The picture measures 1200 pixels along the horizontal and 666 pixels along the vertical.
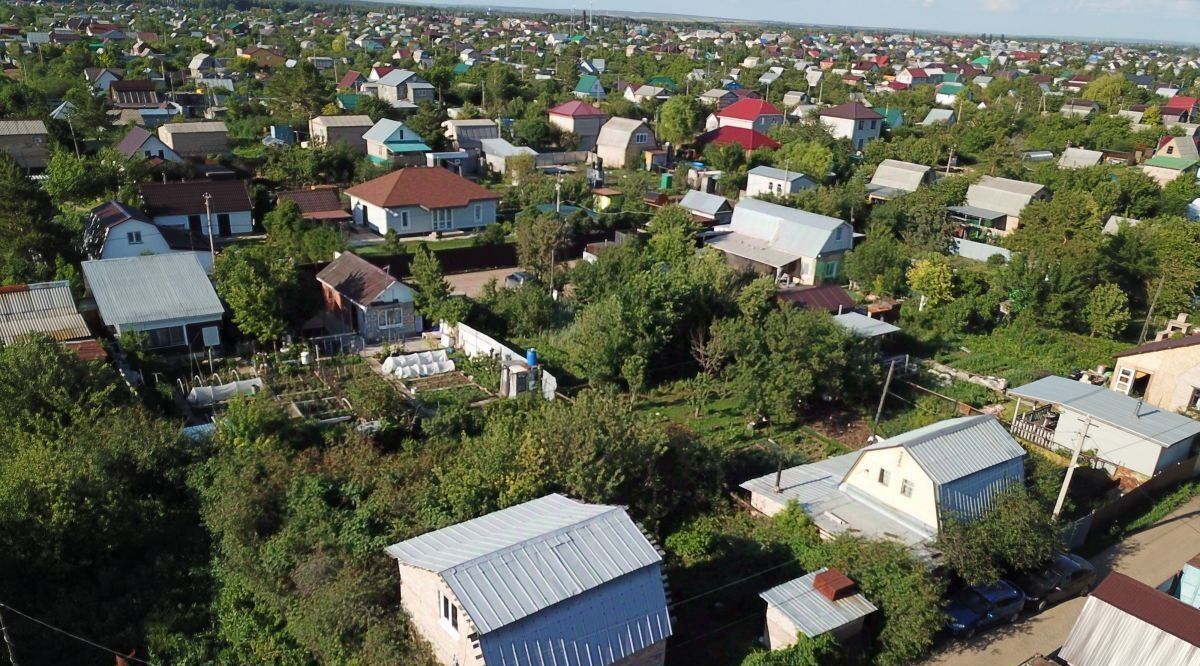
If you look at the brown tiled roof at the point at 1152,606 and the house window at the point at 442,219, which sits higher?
the brown tiled roof at the point at 1152,606

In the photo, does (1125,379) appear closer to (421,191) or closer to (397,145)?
(421,191)

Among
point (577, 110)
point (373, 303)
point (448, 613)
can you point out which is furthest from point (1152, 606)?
point (577, 110)

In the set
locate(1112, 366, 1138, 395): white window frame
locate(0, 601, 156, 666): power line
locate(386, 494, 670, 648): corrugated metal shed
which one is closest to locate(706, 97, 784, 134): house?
locate(1112, 366, 1138, 395): white window frame

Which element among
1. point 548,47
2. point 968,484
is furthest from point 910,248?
point 548,47

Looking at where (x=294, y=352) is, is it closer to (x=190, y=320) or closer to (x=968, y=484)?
(x=190, y=320)

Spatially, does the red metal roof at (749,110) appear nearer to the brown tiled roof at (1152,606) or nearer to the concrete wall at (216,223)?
the concrete wall at (216,223)

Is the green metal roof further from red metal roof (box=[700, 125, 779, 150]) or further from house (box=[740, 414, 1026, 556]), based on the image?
house (box=[740, 414, 1026, 556])

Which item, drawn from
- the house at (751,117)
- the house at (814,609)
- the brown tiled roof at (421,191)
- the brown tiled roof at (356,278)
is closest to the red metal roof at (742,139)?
the house at (751,117)

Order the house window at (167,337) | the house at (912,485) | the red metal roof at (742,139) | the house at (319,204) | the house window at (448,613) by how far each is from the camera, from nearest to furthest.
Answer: the house window at (448,613) < the house at (912,485) < the house window at (167,337) < the house at (319,204) < the red metal roof at (742,139)
